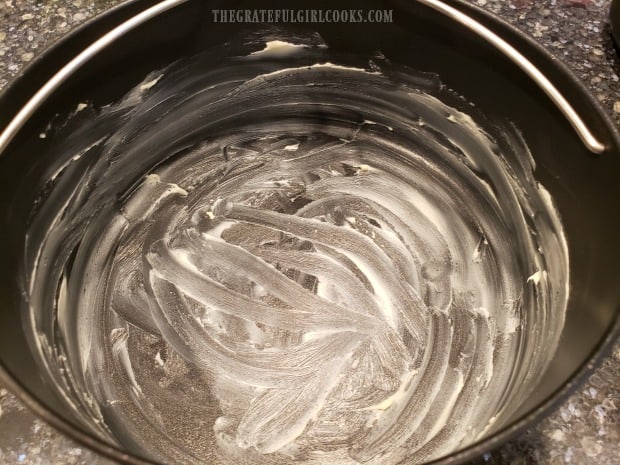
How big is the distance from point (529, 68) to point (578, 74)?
27 cm

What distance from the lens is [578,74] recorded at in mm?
1034

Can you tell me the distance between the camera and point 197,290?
1072 millimetres

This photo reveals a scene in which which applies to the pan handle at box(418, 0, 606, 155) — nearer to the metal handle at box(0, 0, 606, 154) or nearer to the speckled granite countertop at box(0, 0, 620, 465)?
the metal handle at box(0, 0, 606, 154)

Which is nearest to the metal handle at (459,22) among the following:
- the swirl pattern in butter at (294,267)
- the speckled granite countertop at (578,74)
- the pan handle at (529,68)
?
the pan handle at (529,68)

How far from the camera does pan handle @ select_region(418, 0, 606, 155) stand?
2.54ft

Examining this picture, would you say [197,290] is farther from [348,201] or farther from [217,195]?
[348,201]

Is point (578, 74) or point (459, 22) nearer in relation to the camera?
point (459, 22)

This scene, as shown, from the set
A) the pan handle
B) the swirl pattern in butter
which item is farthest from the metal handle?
the swirl pattern in butter

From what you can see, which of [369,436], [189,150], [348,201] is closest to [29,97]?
[189,150]

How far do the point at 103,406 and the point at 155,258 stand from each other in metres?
0.31

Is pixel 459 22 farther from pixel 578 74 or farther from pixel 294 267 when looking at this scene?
pixel 294 267

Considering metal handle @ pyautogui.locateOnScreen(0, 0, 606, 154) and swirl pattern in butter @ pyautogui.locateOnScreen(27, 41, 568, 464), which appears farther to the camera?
swirl pattern in butter @ pyautogui.locateOnScreen(27, 41, 568, 464)

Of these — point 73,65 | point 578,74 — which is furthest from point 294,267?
point 578,74

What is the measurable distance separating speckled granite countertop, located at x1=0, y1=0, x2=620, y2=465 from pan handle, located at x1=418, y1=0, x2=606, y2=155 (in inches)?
10.3
